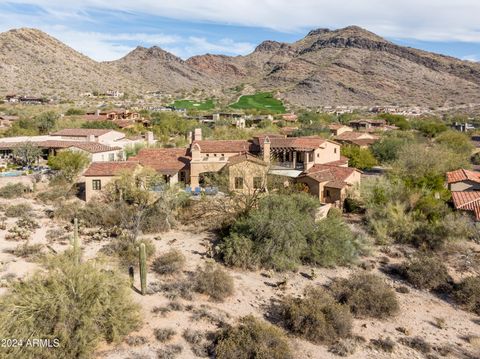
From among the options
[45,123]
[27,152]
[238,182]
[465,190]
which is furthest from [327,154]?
[45,123]

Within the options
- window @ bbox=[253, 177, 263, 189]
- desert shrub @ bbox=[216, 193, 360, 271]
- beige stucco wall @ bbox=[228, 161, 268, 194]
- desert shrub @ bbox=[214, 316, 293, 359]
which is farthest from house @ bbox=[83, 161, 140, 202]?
desert shrub @ bbox=[214, 316, 293, 359]

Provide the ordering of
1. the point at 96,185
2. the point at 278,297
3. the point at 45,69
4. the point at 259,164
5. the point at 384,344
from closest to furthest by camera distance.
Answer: the point at 384,344, the point at 278,297, the point at 259,164, the point at 96,185, the point at 45,69

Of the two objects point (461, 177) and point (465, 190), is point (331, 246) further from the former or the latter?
point (461, 177)

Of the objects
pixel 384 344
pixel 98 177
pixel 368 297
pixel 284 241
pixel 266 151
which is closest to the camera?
pixel 384 344

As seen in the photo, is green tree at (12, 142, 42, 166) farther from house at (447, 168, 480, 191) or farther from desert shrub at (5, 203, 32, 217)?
house at (447, 168, 480, 191)

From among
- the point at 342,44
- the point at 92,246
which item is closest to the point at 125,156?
the point at 92,246

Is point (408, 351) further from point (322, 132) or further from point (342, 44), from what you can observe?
point (342, 44)

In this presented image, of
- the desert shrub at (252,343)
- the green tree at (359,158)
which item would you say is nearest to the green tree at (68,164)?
the green tree at (359,158)
